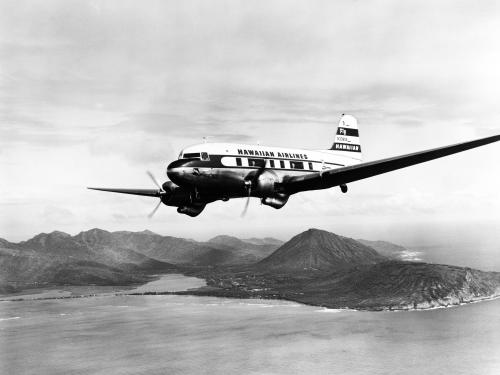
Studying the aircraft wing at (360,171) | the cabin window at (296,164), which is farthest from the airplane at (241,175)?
the cabin window at (296,164)

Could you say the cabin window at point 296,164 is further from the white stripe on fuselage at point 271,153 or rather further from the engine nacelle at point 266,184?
the engine nacelle at point 266,184

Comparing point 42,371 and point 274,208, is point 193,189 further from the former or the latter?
point 42,371

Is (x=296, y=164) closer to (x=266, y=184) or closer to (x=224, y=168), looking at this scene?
(x=266, y=184)

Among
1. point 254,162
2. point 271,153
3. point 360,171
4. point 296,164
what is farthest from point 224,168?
point 360,171

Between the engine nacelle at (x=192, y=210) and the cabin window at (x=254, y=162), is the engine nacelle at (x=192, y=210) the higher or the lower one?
the lower one

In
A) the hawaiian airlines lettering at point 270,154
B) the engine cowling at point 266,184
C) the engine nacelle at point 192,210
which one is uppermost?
the hawaiian airlines lettering at point 270,154

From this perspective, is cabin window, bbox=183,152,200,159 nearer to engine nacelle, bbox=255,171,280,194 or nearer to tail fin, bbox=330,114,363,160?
engine nacelle, bbox=255,171,280,194

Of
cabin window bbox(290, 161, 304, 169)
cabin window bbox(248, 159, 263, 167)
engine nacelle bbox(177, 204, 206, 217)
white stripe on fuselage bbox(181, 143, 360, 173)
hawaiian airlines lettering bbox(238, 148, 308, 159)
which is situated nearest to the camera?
Result: white stripe on fuselage bbox(181, 143, 360, 173)

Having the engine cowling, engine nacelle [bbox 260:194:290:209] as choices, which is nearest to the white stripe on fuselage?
the engine cowling
